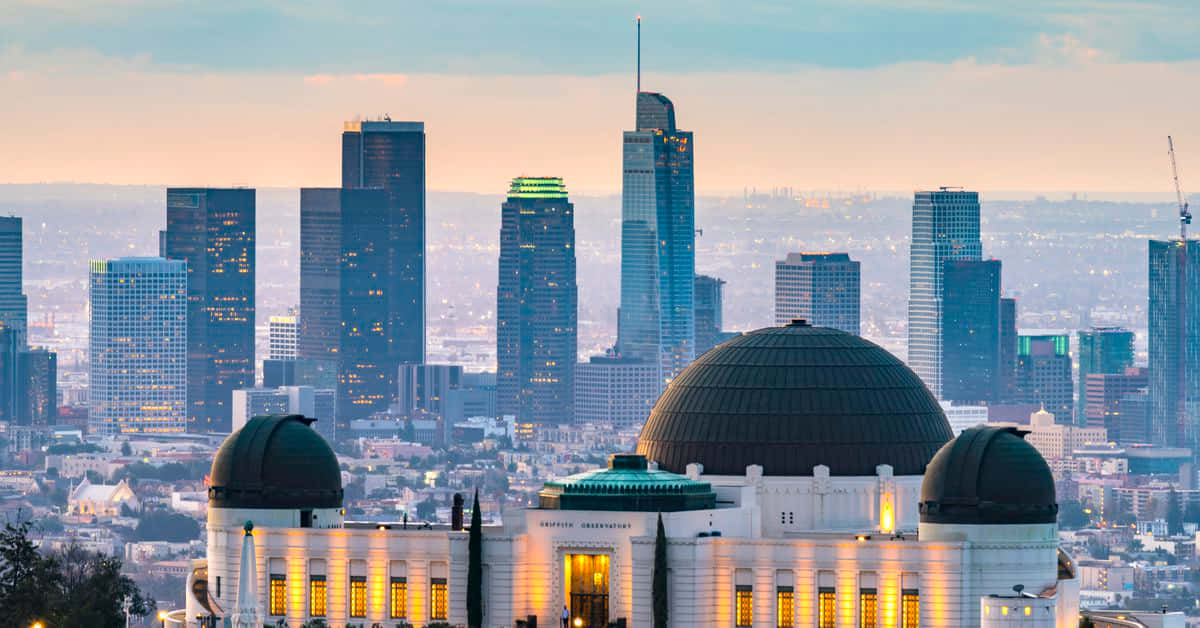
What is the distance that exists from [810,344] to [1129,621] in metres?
18.1

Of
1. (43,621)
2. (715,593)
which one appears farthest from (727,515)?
(43,621)

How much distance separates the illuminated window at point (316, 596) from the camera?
144 metres

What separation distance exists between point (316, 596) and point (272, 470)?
6.52 meters

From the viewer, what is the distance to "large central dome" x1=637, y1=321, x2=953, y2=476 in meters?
148

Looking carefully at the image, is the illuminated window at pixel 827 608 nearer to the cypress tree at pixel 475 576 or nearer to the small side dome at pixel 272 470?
the cypress tree at pixel 475 576

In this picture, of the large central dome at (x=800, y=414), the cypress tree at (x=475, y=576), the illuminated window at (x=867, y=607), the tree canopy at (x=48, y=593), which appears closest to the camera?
the illuminated window at (x=867, y=607)

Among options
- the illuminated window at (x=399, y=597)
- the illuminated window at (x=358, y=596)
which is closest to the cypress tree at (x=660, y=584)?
the illuminated window at (x=399, y=597)

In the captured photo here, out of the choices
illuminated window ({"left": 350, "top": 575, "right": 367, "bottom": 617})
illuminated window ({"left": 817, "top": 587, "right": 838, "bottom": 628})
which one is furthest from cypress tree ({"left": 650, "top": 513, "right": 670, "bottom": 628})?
illuminated window ({"left": 350, "top": 575, "right": 367, "bottom": 617})

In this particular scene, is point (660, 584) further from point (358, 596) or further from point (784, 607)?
point (358, 596)

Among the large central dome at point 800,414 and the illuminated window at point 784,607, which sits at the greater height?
the large central dome at point 800,414

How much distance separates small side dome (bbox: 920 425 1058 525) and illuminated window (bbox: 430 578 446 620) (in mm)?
19857

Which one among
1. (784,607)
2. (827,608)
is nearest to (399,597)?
(784,607)

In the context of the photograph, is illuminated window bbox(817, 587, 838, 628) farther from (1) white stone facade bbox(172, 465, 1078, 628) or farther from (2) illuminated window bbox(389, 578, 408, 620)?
(2) illuminated window bbox(389, 578, 408, 620)

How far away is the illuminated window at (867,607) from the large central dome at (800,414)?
44.5 feet
